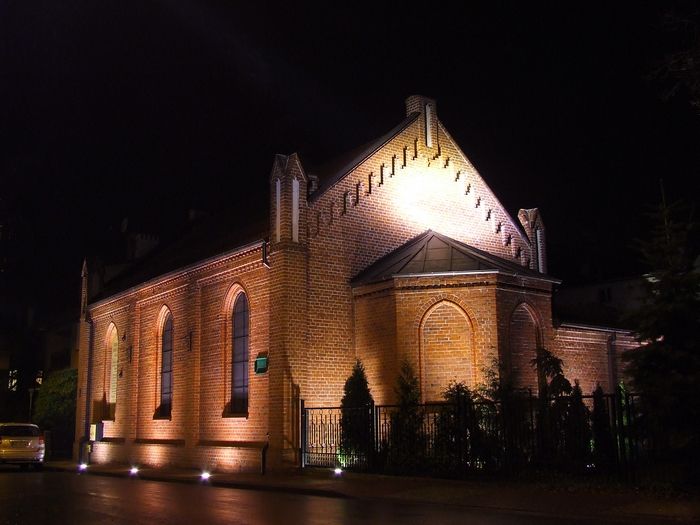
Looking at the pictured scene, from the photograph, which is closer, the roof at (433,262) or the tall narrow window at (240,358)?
the roof at (433,262)

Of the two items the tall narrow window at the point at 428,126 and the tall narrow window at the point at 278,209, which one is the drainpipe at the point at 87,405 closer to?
the tall narrow window at the point at 278,209

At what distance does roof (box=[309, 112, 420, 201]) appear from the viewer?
2222cm

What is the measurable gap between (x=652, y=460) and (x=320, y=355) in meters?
9.11

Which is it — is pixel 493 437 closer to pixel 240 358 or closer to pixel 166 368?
pixel 240 358

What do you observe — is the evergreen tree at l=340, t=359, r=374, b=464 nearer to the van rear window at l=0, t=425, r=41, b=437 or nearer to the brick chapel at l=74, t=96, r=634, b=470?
the brick chapel at l=74, t=96, r=634, b=470

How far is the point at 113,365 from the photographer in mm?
31469

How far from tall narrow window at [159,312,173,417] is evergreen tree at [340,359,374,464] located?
9.20 m

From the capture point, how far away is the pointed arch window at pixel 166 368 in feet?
87.0

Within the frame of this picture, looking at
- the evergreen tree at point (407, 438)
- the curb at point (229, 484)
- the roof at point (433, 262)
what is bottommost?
the curb at point (229, 484)

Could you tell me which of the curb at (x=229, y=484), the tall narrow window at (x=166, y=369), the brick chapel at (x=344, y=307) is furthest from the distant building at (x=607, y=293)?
the curb at (x=229, y=484)

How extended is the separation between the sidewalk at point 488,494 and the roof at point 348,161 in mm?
7994

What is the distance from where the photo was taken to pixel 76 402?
35.6 meters

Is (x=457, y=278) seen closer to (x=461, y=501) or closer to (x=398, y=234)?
(x=398, y=234)

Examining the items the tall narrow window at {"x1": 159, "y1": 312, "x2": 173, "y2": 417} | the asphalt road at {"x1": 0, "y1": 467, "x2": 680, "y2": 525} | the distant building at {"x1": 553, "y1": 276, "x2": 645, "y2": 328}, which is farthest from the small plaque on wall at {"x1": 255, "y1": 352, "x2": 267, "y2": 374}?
the distant building at {"x1": 553, "y1": 276, "x2": 645, "y2": 328}
